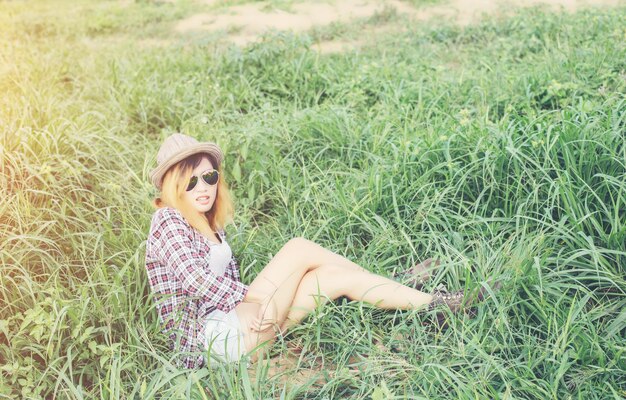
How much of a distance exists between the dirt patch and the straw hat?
4.02 metres

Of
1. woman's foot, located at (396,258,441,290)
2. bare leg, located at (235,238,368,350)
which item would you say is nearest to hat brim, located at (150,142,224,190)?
bare leg, located at (235,238,368,350)

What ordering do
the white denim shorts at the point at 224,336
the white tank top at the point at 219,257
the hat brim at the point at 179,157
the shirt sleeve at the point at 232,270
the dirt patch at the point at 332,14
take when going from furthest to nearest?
the dirt patch at the point at 332,14 < the shirt sleeve at the point at 232,270 < the white tank top at the point at 219,257 < the hat brim at the point at 179,157 < the white denim shorts at the point at 224,336

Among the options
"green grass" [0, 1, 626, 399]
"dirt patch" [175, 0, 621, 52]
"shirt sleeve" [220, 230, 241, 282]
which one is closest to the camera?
"green grass" [0, 1, 626, 399]

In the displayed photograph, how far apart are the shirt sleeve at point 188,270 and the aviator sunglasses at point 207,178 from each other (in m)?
0.17

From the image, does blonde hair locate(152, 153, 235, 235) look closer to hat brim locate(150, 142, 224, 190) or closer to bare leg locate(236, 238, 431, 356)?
hat brim locate(150, 142, 224, 190)

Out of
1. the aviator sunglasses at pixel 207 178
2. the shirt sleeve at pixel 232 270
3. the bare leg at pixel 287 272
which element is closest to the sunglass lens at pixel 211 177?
the aviator sunglasses at pixel 207 178

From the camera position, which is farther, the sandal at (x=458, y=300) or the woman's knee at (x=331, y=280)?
the woman's knee at (x=331, y=280)

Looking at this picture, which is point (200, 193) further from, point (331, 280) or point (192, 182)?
point (331, 280)

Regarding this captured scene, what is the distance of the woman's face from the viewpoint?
112 inches

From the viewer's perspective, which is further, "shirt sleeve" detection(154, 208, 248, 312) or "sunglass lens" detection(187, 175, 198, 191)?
"sunglass lens" detection(187, 175, 198, 191)

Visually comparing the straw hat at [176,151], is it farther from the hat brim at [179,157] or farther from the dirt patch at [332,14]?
the dirt patch at [332,14]

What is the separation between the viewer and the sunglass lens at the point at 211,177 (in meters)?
2.85

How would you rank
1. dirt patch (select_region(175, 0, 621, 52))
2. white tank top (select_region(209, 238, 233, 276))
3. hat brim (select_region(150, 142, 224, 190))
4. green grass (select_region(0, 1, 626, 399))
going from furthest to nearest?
1. dirt patch (select_region(175, 0, 621, 52))
2. white tank top (select_region(209, 238, 233, 276))
3. hat brim (select_region(150, 142, 224, 190))
4. green grass (select_region(0, 1, 626, 399))

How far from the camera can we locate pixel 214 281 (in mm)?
2650
